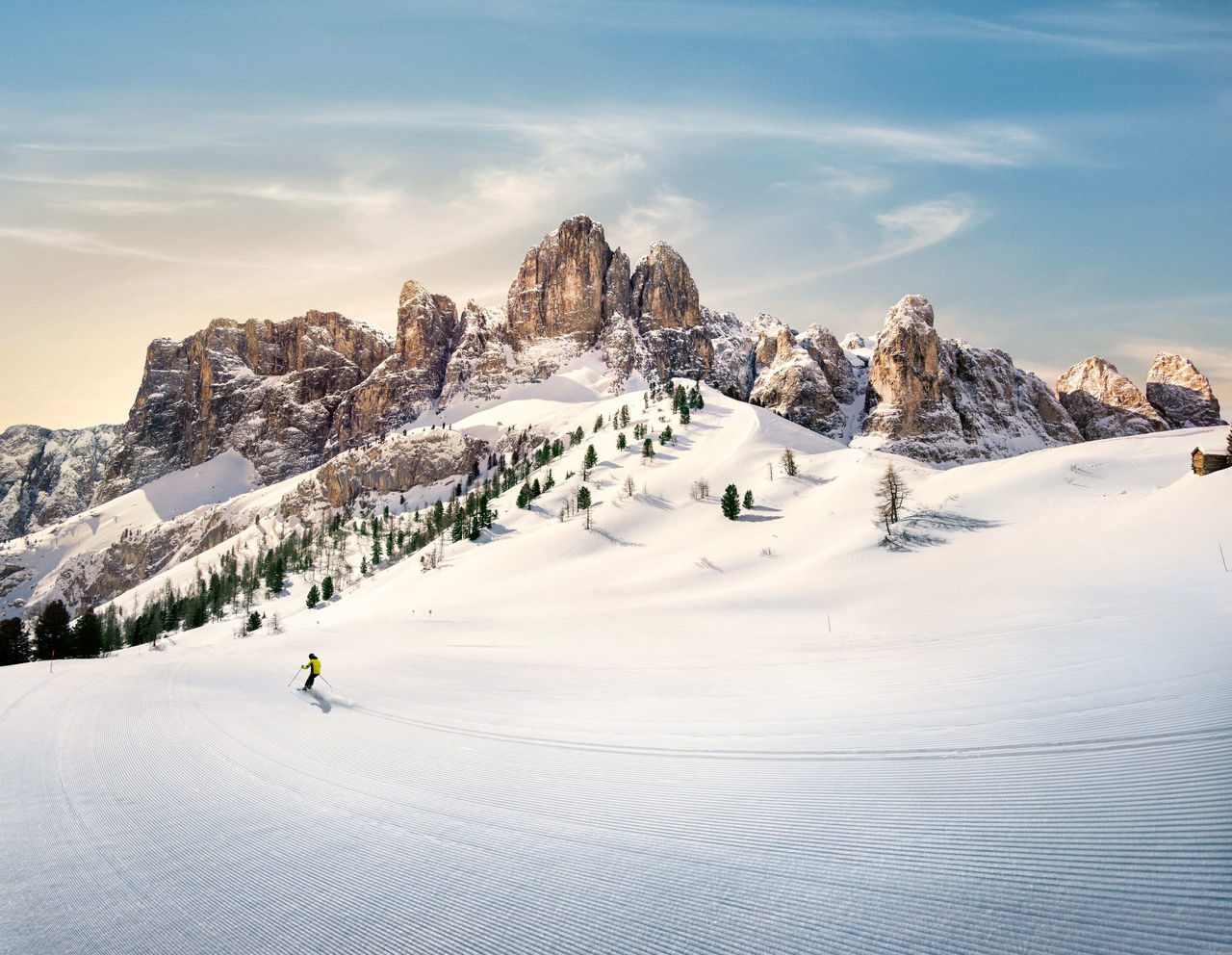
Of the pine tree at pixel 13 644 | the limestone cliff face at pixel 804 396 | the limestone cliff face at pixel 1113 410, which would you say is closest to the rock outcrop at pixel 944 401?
the limestone cliff face at pixel 1113 410

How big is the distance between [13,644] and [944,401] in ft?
680

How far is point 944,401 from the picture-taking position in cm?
17888

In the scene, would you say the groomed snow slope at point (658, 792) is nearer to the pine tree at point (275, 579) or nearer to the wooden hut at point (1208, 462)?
the wooden hut at point (1208, 462)

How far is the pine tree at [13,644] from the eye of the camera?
120ft

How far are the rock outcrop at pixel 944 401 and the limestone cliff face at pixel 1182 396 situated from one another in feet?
84.6

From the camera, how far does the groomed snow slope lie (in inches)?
157

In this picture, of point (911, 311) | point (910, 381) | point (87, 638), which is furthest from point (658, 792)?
point (911, 311)

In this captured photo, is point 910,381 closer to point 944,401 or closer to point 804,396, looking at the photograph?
point 944,401

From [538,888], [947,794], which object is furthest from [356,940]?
[947,794]

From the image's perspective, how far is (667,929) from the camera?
389 centimetres

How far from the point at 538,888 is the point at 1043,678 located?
32.7ft

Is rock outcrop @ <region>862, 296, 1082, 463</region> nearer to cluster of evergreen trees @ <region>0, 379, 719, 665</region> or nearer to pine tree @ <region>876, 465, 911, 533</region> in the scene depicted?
cluster of evergreen trees @ <region>0, 379, 719, 665</region>

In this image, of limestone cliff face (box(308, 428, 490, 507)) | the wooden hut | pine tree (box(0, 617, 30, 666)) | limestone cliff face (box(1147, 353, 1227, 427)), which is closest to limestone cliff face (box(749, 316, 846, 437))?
limestone cliff face (box(308, 428, 490, 507))

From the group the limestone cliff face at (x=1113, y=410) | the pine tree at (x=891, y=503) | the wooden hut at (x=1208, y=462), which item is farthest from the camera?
the limestone cliff face at (x=1113, y=410)
